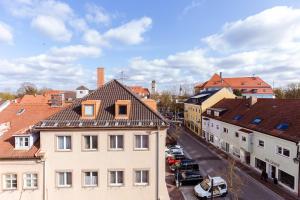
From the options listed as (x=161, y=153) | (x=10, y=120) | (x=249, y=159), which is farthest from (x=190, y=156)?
(x=10, y=120)

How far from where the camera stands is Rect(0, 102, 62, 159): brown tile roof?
20.5 metres

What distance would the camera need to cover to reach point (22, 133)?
2094cm

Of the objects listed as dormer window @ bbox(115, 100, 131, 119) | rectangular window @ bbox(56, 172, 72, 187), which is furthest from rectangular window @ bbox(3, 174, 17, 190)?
dormer window @ bbox(115, 100, 131, 119)

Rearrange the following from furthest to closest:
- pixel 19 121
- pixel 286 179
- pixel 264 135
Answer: pixel 264 135 → pixel 286 179 → pixel 19 121

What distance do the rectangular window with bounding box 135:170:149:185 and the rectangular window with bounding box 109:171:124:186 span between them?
133 cm

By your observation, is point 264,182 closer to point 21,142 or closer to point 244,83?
point 21,142

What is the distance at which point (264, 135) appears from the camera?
1218 inches

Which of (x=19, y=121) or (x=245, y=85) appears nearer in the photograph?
(x=19, y=121)

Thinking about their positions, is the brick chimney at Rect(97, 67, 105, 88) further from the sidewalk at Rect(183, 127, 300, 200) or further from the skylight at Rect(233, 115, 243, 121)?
the skylight at Rect(233, 115, 243, 121)

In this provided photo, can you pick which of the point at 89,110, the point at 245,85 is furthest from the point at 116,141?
the point at 245,85

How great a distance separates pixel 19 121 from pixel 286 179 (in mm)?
29899

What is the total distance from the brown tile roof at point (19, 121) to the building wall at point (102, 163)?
1.94 metres

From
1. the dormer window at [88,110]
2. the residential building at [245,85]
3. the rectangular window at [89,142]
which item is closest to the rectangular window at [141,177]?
the rectangular window at [89,142]

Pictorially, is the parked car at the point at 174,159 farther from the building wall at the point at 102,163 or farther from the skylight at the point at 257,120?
the building wall at the point at 102,163
